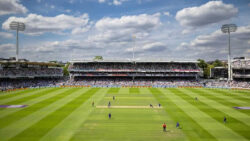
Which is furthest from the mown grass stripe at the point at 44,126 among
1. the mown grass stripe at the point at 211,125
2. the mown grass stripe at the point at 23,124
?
the mown grass stripe at the point at 211,125

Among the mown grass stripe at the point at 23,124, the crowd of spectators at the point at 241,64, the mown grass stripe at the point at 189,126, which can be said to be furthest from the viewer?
the crowd of spectators at the point at 241,64

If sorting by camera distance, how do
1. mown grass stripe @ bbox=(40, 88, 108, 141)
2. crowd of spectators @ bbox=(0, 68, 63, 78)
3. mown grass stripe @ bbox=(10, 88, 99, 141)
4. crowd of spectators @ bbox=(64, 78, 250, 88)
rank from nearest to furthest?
mown grass stripe @ bbox=(40, 88, 108, 141) < mown grass stripe @ bbox=(10, 88, 99, 141) < crowd of spectators @ bbox=(0, 68, 63, 78) < crowd of spectators @ bbox=(64, 78, 250, 88)

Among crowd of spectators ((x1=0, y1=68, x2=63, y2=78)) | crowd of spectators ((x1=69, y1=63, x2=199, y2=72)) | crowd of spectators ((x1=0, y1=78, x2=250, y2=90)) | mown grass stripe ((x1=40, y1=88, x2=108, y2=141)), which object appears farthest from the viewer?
crowd of spectators ((x1=69, y1=63, x2=199, y2=72))

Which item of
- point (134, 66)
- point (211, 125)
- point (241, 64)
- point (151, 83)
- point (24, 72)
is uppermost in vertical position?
point (241, 64)

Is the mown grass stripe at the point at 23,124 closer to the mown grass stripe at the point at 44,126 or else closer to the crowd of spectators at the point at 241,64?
the mown grass stripe at the point at 44,126

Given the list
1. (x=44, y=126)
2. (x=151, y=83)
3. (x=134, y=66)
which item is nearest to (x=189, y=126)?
(x=44, y=126)

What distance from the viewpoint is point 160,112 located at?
23.4 metres

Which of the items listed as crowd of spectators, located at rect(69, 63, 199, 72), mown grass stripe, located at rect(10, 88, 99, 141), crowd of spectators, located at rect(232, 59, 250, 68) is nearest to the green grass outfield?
mown grass stripe, located at rect(10, 88, 99, 141)

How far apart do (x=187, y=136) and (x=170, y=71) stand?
47251 millimetres

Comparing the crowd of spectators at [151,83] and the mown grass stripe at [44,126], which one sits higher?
the crowd of spectators at [151,83]

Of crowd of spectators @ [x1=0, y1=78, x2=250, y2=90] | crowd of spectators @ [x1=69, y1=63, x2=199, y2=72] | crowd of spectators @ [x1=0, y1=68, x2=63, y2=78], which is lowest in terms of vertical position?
crowd of spectators @ [x1=0, y1=78, x2=250, y2=90]

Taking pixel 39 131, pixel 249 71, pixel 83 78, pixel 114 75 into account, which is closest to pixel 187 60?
pixel 249 71

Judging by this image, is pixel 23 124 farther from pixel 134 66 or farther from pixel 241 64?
pixel 241 64

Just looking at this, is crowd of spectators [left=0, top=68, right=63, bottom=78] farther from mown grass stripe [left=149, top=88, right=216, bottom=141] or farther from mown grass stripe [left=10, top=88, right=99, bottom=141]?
mown grass stripe [left=149, top=88, right=216, bottom=141]
